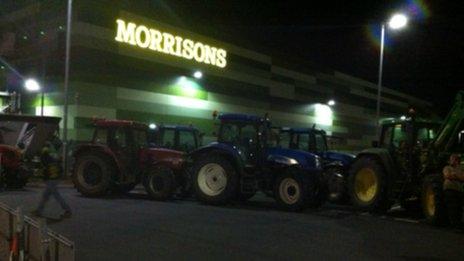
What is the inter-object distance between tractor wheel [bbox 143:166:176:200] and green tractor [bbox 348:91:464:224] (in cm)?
493

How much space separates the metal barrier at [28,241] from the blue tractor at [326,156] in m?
10.8

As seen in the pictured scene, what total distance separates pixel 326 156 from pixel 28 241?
13941 millimetres

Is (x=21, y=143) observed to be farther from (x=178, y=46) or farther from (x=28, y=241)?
(x=28, y=241)

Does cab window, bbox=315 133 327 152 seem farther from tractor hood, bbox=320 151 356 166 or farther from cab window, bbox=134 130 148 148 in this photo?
cab window, bbox=134 130 148 148

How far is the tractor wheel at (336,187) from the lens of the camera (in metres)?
17.4

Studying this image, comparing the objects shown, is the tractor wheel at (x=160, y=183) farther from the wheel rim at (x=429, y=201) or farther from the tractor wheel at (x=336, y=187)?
the wheel rim at (x=429, y=201)

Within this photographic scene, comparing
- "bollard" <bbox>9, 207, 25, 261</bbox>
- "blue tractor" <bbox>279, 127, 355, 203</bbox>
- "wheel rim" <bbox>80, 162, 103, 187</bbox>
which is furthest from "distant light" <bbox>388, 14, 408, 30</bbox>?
"bollard" <bbox>9, 207, 25, 261</bbox>

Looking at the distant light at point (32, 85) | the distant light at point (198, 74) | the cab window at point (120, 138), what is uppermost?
the distant light at point (198, 74)

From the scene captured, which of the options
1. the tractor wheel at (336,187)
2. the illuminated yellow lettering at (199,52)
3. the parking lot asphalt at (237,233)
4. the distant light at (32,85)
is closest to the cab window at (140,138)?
the parking lot asphalt at (237,233)

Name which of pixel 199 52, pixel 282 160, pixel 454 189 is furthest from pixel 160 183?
pixel 199 52

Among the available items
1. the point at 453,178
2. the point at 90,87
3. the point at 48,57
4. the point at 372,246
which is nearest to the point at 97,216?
the point at 372,246

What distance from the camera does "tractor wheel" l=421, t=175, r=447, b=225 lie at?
13711mm

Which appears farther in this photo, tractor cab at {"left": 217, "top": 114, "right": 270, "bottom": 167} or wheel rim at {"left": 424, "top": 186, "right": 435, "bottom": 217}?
tractor cab at {"left": 217, "top": 114, "right": 270, "bottom": 167}

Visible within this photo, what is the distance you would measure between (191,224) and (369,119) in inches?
1599
